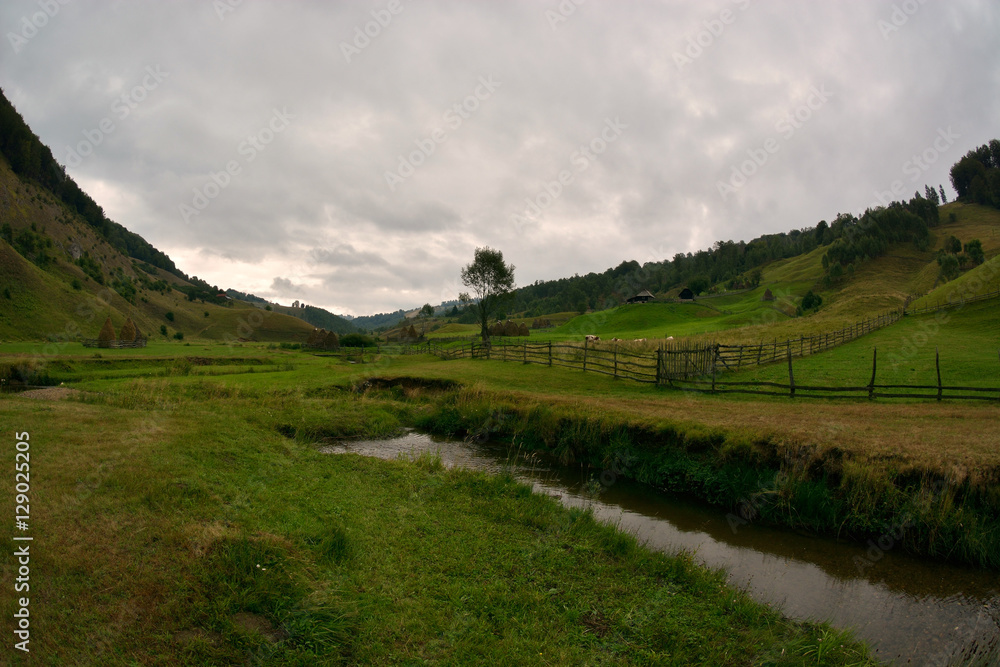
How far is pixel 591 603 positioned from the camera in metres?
5.55

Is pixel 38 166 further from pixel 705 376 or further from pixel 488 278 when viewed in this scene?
pixel 705 376

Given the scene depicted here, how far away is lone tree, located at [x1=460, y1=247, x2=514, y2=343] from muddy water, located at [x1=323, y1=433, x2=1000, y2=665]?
44.3 m

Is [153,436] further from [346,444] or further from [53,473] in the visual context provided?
[346,444]

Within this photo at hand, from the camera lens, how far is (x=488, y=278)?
54188 mm

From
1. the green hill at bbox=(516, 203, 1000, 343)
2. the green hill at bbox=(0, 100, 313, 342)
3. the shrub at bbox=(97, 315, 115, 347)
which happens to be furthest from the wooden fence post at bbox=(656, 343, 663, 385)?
the green hill at bbox=(0, 100, 313, 342)

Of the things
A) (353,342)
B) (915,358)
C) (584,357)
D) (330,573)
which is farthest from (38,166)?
(915,358)

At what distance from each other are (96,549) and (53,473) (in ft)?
8.97

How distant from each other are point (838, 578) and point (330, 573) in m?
7.52

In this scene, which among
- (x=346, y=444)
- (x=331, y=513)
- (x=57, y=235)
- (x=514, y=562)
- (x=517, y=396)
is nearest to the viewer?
(x=514, y=562)

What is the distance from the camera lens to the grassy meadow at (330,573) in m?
4.09

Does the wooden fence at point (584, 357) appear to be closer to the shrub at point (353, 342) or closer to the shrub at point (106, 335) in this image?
the shrub at point (353, 342)

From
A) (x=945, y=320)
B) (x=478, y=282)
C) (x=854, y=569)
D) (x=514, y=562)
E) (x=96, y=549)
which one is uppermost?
(x=478, y=282)

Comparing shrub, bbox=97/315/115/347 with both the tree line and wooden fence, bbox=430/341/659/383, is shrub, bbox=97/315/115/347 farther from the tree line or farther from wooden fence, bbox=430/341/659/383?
the tree line

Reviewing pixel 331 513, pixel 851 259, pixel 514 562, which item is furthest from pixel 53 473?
pixel 851 259
